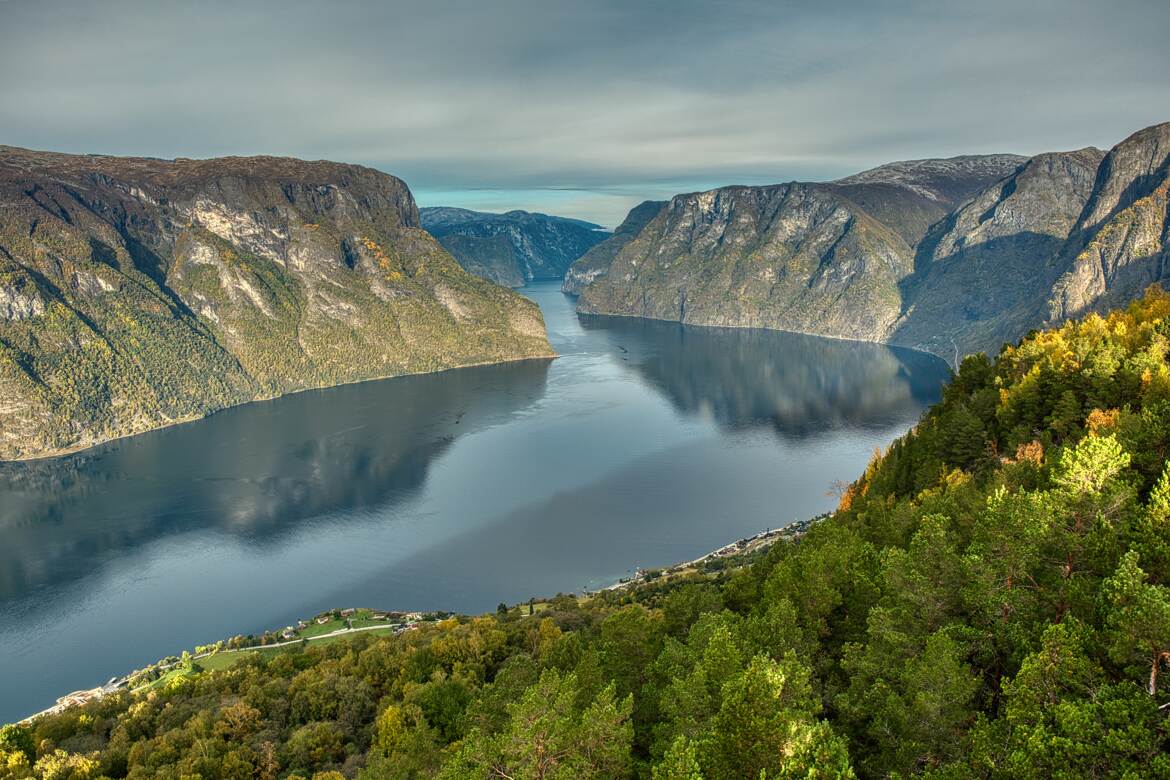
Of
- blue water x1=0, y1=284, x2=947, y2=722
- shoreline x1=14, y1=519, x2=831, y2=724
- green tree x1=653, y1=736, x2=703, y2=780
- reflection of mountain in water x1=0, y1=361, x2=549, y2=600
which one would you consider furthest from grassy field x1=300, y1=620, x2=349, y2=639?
green tree x1=653, y1=736, x2=703, y2=780

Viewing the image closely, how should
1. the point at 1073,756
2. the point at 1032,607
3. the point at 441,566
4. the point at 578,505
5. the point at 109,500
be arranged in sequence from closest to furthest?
the point at 1073,756 < the point at 1032,607 < the point at 441,566 < the point at 578,505 < the point at 109,500

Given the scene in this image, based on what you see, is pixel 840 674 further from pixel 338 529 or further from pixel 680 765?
pixel 338 529

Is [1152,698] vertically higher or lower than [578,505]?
higher

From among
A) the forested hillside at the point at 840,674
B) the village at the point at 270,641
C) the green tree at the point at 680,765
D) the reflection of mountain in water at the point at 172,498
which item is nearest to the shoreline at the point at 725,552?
the village at the point at 270,641

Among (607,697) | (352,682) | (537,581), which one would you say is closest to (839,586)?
(607,697)

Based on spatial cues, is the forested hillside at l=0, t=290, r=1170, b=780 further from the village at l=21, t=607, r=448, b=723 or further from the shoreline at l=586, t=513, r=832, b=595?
the shoreline at l=586, t=513, r=832, b=595

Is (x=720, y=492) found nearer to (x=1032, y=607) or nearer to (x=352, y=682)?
(x=352, y=682)

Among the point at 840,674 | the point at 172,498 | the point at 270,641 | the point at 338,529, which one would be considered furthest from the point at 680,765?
the point at 172,498

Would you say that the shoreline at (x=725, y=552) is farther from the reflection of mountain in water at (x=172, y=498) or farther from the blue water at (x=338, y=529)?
the reflection of mountain in water at (x=172, y=498)
